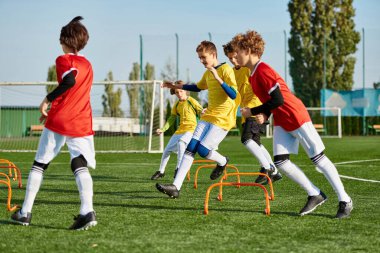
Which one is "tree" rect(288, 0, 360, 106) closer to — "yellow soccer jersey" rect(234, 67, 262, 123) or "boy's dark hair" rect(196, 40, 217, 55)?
"yellow soccer jersey" rect(234, 67, 262, 123)

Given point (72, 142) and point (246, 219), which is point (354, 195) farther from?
point (72, 142)

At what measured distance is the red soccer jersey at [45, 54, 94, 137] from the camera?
19.5 feet

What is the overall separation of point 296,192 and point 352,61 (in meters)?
41.6

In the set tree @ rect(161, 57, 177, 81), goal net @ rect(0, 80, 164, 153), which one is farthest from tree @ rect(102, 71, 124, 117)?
tree @ rect(161, 57, 177, 81)

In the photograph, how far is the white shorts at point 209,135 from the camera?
8.27 metres

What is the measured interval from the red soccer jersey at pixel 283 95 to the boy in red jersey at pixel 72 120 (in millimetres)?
1749

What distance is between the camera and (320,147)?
666 centimetres

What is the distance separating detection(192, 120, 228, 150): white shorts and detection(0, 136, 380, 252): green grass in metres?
0.71

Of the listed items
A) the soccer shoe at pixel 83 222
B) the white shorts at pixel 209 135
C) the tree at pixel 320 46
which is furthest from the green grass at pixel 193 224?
the tree at pixel 320 46

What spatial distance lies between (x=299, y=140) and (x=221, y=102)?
1930 mm

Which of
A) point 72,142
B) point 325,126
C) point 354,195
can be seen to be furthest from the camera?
point 325,126

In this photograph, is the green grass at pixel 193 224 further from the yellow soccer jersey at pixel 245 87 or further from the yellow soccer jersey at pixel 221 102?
the yellow soccer jersey at pixel 245 87

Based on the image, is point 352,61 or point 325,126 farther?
Answer: point 352,61

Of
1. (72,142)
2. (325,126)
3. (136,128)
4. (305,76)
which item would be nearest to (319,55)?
(305,76)
